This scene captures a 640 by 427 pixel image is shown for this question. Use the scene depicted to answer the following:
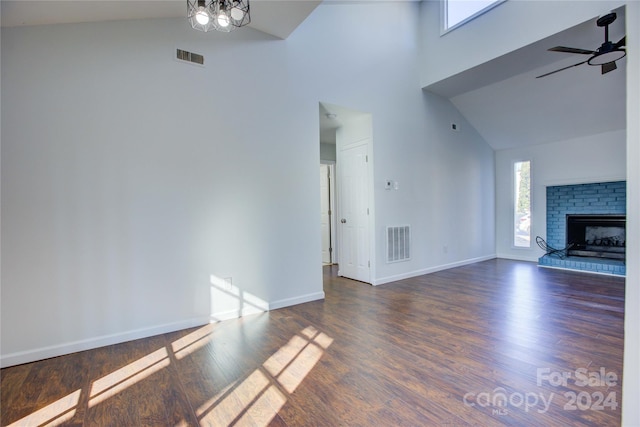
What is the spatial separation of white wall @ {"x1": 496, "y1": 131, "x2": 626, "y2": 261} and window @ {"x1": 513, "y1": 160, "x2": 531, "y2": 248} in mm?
73

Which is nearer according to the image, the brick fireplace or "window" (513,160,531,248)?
the brick fireplace

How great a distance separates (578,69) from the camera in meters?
4.45

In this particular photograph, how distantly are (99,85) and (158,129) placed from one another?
544 mm

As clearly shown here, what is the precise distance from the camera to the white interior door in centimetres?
468

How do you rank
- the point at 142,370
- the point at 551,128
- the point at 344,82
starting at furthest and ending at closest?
the point at 551,128
the point at 344,82
the point at 142,370

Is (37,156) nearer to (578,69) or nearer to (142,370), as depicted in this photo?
(142,370)

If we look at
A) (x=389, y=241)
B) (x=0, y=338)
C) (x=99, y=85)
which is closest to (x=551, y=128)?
(x=389, y=241)

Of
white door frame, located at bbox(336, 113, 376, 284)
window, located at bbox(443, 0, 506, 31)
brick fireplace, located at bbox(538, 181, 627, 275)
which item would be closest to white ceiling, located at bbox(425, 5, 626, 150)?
window, located at bbox(443, 0, 506, 31)

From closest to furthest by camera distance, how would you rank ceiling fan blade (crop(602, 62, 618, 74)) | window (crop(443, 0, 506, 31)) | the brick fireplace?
ceiling fan blade (crop(602, 62, 618, 74)) → window (crop(443, 0, 506, 31)) → the brick fireplace

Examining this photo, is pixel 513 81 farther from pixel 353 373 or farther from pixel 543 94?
pixel 353 373

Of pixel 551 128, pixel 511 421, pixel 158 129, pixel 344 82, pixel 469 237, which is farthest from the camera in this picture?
pixel 469 237

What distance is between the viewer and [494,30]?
4.31 m

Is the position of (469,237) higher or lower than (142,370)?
higher

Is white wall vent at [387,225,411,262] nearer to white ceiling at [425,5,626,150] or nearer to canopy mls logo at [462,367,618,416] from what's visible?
white ceiling at [425,5,626,150]
